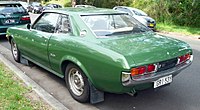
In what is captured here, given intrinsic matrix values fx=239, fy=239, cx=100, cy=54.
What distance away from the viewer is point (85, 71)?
3701mm

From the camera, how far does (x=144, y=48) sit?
3.48m

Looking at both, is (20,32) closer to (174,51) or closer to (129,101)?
(129,101)

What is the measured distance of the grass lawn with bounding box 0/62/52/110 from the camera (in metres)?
3.71

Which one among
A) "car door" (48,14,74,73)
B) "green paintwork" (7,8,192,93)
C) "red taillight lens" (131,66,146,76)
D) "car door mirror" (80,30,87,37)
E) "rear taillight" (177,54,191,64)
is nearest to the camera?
"red taillight lens" (131,66,146,76)

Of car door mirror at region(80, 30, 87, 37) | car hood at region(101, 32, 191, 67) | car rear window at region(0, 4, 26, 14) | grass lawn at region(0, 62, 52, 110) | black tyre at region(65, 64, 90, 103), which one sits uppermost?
car rear window at region(0, 4, 26, 14)

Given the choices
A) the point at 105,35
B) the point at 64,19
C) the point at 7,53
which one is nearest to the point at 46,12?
the point at 64,19

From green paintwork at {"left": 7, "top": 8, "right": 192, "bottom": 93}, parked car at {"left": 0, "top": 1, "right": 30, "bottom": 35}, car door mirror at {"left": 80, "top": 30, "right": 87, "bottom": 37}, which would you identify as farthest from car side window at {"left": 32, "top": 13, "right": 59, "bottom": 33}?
parked car at {"left": 0, "top": 1, "right": 30, "bottom": 35}

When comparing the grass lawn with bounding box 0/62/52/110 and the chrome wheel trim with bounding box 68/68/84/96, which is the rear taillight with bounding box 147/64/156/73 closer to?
the chrome wheel trim with bounding box 68/68/84/96

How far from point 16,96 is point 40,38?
1315 mm

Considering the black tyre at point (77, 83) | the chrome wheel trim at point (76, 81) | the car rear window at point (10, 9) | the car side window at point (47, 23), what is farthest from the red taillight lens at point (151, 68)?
the car rear window at point (10, 9)

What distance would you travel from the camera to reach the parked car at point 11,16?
9586 millimetres

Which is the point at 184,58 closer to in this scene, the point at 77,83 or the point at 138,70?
the point at 138,70

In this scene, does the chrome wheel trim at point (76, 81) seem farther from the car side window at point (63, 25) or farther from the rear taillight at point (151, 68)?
the rear taillight at point (151, 68)

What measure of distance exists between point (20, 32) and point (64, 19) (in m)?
1.81
